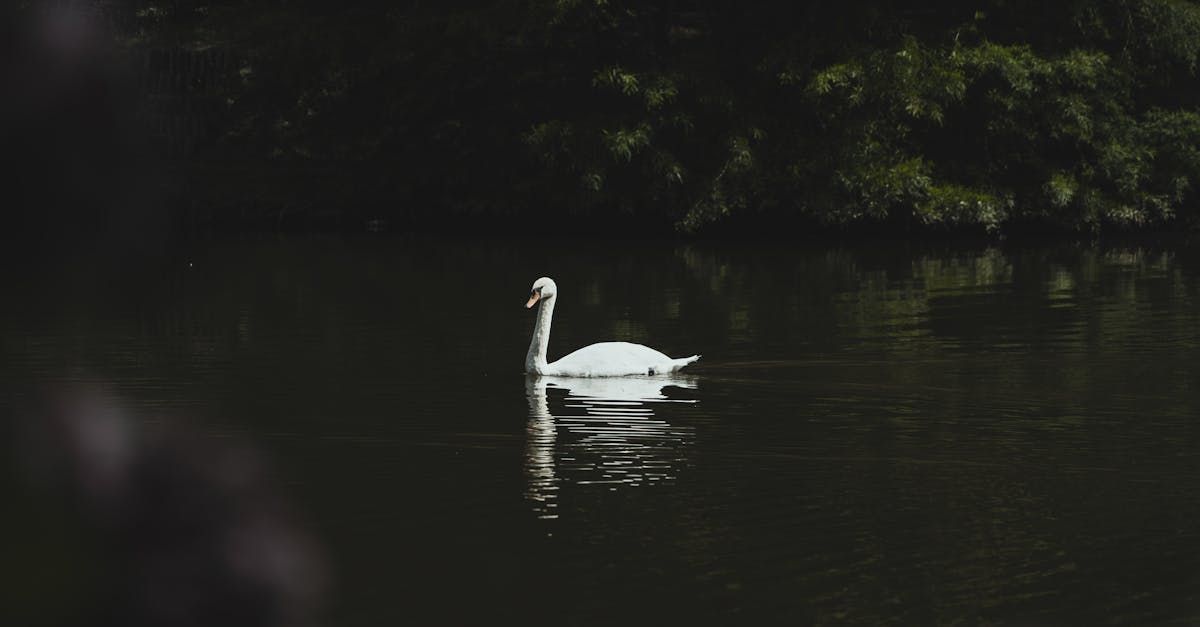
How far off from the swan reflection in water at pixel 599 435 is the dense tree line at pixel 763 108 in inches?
617

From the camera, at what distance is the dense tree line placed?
28344 mm

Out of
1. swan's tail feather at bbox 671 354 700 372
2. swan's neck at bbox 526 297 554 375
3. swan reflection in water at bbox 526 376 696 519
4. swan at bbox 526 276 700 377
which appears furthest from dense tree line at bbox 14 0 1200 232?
swan reflection in water at bbox 526 376 696 519

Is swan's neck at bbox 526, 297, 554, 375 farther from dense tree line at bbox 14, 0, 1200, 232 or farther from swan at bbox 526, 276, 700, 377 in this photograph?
dense tree line at bbox 14, 0, 1200, 232

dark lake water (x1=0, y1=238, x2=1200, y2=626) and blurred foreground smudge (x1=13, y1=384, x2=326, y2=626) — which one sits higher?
blurred foreground smudge (x1=13, y1=384, x2=326, y2=626)

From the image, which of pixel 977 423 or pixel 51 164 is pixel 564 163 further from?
pixel 51 164

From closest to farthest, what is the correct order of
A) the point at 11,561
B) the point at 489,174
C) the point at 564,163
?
the point at 11,561
the point at 564,163
the point at 489,174

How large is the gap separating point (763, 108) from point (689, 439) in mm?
20350

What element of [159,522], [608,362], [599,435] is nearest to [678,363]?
[608,362]

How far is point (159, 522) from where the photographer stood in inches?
21.9

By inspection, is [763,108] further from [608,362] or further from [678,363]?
[608,362]

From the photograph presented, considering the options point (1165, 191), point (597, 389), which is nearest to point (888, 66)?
point (1165, 191)

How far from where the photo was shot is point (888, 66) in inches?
1094

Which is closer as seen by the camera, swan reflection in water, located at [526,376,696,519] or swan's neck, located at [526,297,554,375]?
swan reflection in water, located at [526,376,696,519]

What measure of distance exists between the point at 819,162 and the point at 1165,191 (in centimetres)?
590
